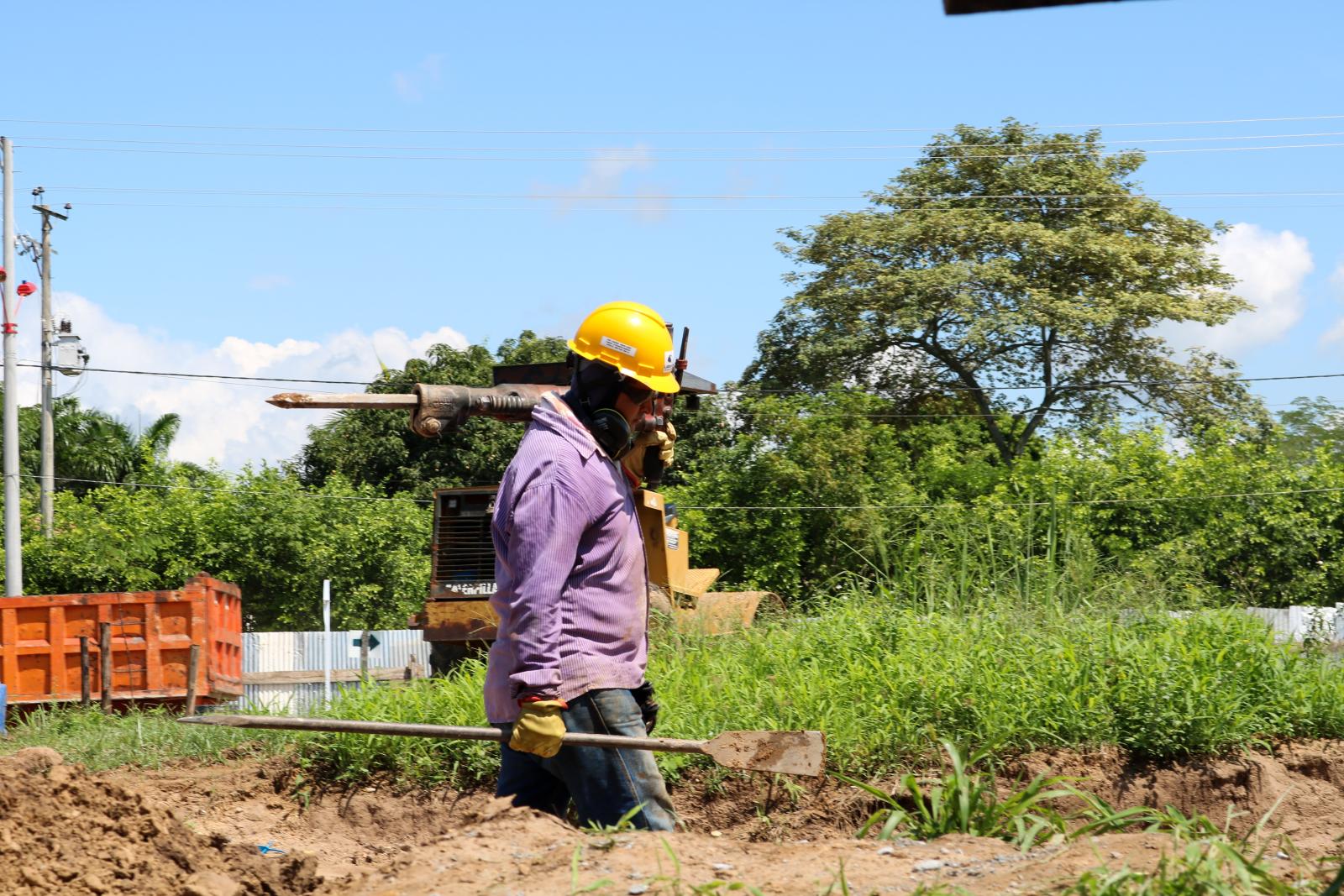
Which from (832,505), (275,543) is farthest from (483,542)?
(275,543)

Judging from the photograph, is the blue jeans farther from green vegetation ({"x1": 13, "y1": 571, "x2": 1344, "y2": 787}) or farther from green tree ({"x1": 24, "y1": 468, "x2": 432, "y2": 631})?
green tree ({"x1": 24, "y1": 468, "x2": 432, "y2": 631})

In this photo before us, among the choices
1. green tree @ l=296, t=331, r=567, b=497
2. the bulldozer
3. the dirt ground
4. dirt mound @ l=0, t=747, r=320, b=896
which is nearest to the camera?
the dirt ground

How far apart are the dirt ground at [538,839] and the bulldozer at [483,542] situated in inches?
74.4

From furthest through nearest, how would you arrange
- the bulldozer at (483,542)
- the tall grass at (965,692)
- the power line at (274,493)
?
the power line at (274,493), the bulldozer at (483,542), the tall grass at (965,692)

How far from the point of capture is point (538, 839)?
360 cm

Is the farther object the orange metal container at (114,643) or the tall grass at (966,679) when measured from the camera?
the orange metal container at (114,643)

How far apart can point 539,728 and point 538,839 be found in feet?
1.24

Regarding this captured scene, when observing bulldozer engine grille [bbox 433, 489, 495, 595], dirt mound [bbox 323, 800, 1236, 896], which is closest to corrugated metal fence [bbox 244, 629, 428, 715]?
bulldozer engine grille [bbox 433, 489, 495, 595]

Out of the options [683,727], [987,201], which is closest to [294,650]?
[987,201]

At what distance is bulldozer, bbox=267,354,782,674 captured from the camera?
296 inches

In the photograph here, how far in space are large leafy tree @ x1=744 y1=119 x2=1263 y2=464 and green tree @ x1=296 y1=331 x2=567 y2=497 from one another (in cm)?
651

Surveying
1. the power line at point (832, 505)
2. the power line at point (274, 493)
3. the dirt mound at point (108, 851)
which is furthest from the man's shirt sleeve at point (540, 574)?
the power line at point (274, 493)

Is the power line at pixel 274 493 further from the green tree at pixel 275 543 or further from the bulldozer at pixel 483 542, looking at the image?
the bulldozer at pixel 483 542

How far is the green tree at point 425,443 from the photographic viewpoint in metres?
31.3
